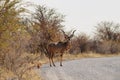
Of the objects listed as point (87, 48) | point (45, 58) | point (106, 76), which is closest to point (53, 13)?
point (87, 48)

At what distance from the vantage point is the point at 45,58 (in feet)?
A: 113

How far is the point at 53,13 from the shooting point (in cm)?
5506

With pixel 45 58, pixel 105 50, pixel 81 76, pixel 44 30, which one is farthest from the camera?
pixel 105 50

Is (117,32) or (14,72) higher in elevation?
(117,32)

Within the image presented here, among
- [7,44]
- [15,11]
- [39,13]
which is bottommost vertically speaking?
[7,44]

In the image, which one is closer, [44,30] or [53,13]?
[44,30]

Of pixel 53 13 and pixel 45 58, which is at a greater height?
pixel 53 13

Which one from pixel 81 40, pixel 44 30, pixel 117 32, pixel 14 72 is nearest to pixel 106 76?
pixel 14 72

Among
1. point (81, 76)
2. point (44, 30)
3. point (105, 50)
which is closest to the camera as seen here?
point (81, 76)

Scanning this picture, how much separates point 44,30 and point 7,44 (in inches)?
1093

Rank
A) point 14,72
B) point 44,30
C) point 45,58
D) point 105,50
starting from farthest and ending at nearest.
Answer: point 105,50 → point 44,30 → point 45,58 → point 14,72

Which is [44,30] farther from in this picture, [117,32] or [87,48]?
[117,32]

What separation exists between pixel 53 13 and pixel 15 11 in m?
36.8

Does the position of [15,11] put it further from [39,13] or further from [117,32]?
[117,32]
